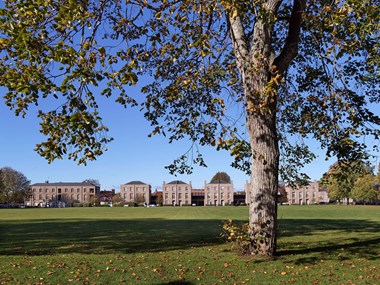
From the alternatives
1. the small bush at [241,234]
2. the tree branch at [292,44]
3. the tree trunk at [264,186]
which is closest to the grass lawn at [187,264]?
the small bush at [241,234]

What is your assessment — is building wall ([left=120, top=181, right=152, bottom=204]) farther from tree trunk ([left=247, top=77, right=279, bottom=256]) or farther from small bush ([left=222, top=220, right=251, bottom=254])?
tree trunk ([left=247, top=77, right=279, bottom=256])

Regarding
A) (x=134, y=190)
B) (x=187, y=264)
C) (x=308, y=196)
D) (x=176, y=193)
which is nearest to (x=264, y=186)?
(x=187, y=264)

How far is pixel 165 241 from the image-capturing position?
1477 cm

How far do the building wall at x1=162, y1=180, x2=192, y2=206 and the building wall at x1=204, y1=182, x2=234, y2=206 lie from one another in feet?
26.5

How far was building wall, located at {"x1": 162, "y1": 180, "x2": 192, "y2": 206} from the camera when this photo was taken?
15925 centimetres

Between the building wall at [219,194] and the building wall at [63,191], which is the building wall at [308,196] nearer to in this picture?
the building wall at [219,194]

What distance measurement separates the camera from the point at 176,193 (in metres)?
159

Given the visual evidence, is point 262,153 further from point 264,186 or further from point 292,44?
point 292,44

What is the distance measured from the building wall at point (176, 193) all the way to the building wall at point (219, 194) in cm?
808

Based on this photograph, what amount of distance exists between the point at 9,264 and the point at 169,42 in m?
6.81

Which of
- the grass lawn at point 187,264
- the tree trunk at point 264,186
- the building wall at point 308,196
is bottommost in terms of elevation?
the building wall at point 308,196

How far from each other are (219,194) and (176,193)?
56.8 feet

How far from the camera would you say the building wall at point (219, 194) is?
154 m

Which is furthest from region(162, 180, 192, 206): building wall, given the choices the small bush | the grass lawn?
the small bush
